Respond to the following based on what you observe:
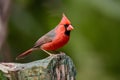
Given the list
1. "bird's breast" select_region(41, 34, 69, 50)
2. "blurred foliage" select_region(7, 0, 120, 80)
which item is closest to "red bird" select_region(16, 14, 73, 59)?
"bird's breast" select_region(41, 34, 69, 50)

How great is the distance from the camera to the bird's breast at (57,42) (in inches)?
158

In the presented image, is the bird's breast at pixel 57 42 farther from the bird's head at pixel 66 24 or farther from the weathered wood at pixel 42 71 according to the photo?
the weathered wood at pixel 42 71

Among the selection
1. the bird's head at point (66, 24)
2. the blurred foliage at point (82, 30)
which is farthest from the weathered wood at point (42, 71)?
the blurred foliage at point (82, 30)

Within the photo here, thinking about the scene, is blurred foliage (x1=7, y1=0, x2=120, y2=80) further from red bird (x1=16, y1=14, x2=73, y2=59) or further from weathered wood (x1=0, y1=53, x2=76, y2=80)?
weathered wood (x1=0, y1=53, x2=76, y2=80)

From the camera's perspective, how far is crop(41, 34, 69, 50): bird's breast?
400cm

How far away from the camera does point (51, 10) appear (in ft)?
22.2

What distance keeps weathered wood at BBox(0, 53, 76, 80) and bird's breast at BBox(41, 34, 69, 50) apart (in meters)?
1.10

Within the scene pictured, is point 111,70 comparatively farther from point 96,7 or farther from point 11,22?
point 11,22

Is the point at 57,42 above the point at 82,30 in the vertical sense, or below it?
Answer: below

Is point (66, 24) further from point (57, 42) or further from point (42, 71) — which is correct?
point (42, 71)

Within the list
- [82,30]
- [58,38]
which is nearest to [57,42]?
[58,38]

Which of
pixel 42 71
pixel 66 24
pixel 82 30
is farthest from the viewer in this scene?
pixel 82 30

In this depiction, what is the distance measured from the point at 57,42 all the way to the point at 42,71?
128 centimetres

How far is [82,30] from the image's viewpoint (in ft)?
21.5
